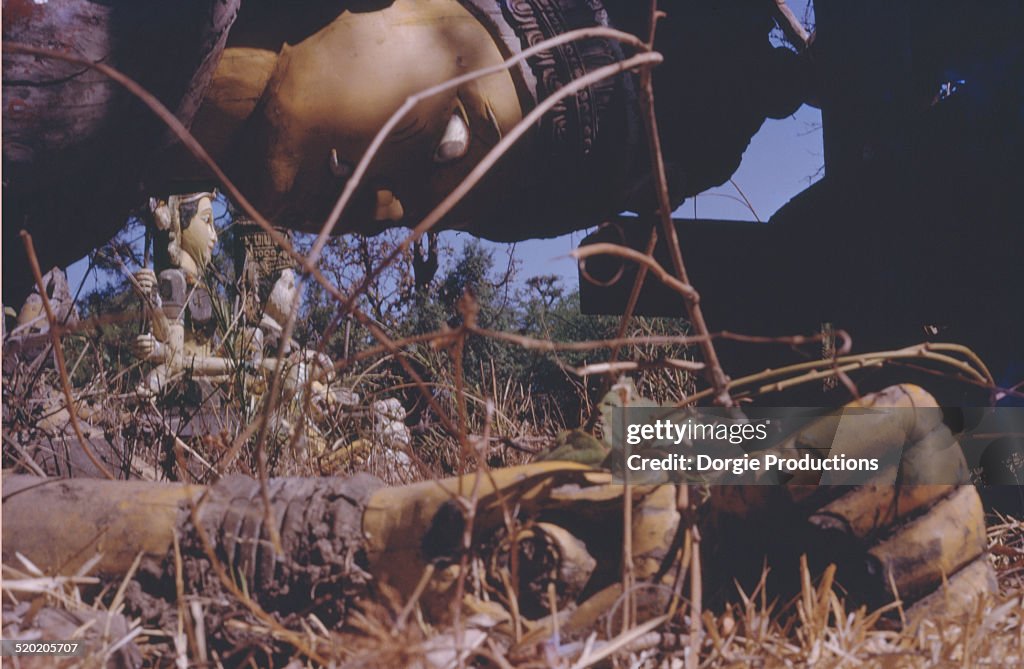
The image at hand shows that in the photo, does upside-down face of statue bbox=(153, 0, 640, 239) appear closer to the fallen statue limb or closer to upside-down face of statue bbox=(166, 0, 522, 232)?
upside-down face of statue bbox=(166, 0, 522, 232)

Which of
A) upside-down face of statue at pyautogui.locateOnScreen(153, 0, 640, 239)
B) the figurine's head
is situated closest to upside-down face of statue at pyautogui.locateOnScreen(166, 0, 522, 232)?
upside-down face of statue at pyautogui.locateOnScreen(153, 0, 640, 239)

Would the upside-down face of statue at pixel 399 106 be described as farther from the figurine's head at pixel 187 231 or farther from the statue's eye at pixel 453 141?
the figurine's head at pixel 187 231

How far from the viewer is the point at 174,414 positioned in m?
1.61

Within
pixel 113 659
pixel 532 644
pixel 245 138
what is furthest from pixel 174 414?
pixel 532 644

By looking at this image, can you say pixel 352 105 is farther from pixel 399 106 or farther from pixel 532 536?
pixel 532 536

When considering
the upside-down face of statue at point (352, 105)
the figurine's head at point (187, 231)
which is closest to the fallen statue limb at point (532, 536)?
the upside-down face of statue at point (352, 105)

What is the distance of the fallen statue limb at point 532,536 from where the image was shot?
0.62 m

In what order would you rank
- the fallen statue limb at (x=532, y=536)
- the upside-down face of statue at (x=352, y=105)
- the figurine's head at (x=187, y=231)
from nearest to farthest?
the fallen statue limb at (x=532, y=536), the upside-down face of statue at (x=352, y=105), the figurine's head at (x=187, y=231)

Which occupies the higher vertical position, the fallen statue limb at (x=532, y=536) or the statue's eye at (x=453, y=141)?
the statue's eye at (x=453, y=141)

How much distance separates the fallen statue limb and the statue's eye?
56 centimetres

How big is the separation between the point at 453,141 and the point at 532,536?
0.64 metres

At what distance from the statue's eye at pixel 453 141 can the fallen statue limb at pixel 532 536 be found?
1.83 feet

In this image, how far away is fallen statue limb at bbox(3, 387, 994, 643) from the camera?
618 mm

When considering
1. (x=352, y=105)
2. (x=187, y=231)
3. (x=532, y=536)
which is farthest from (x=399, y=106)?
(x=187, y=231)
